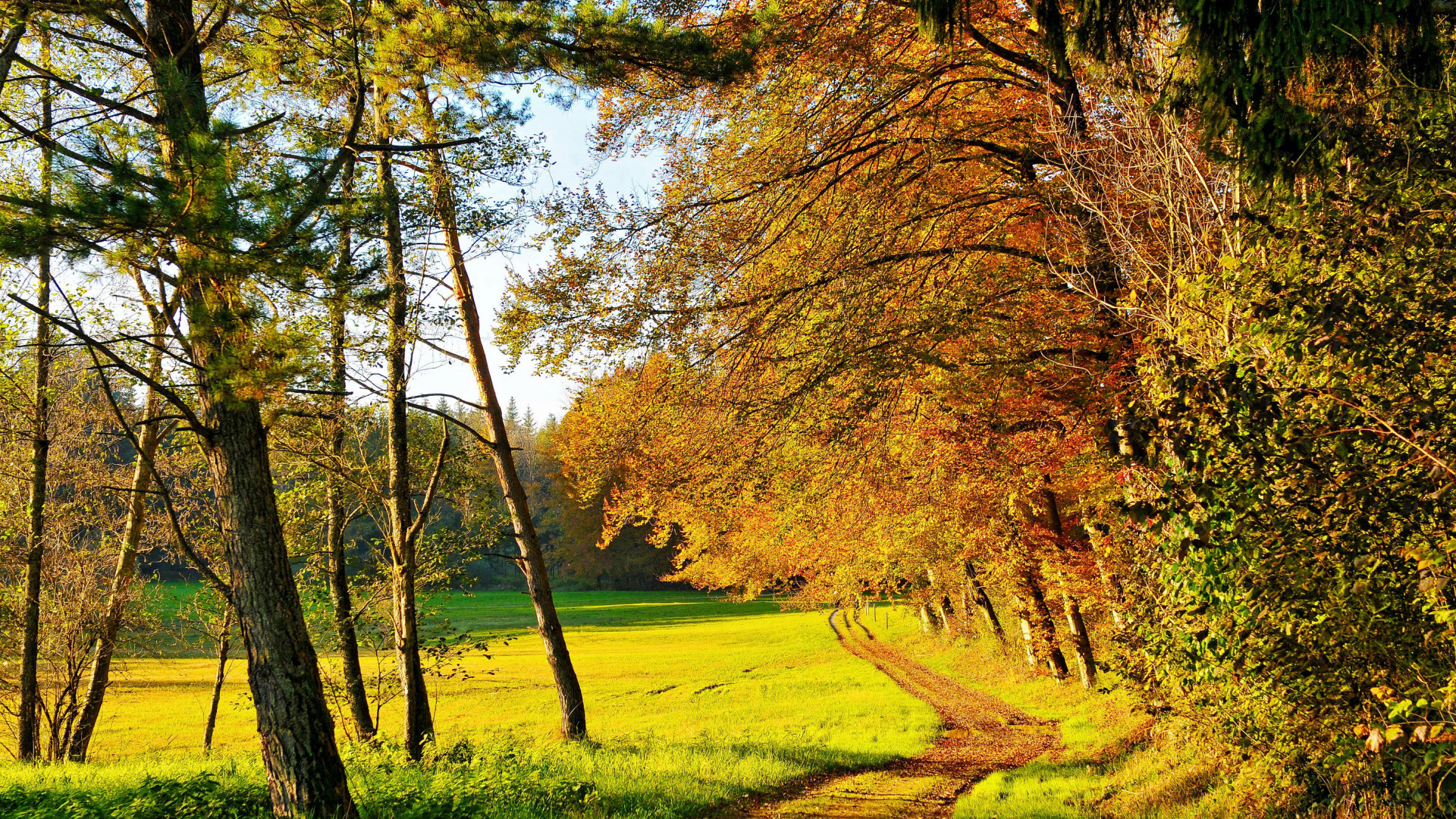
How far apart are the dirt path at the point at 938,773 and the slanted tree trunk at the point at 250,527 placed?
4017mm

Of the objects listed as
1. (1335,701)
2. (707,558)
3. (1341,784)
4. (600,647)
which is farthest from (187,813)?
(600,647)

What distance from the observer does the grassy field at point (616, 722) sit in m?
8.08

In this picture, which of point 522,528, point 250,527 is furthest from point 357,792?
point 522,528

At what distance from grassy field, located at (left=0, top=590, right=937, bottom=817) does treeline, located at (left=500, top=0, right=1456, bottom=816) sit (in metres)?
3.35

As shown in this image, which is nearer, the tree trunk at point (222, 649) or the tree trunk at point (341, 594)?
the tree trunk at point (341, 594)

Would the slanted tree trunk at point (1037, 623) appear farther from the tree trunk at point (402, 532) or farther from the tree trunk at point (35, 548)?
the tree trunk at point (35, 548)

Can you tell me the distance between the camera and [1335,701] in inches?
187

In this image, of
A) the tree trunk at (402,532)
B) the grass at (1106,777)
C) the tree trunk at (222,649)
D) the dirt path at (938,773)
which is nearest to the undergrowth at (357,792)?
the tree trunk at (402,532)

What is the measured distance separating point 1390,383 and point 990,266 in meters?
7.34

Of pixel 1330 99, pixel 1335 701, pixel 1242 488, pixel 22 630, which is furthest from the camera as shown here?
pixel 22 630

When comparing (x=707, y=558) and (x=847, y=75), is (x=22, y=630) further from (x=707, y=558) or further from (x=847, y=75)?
(x=707, y=558)

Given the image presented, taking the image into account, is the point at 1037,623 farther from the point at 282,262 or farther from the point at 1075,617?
the point at 282,262

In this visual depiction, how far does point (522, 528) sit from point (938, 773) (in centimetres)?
671

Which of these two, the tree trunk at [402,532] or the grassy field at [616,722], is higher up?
the tree trunk at [402,532]
